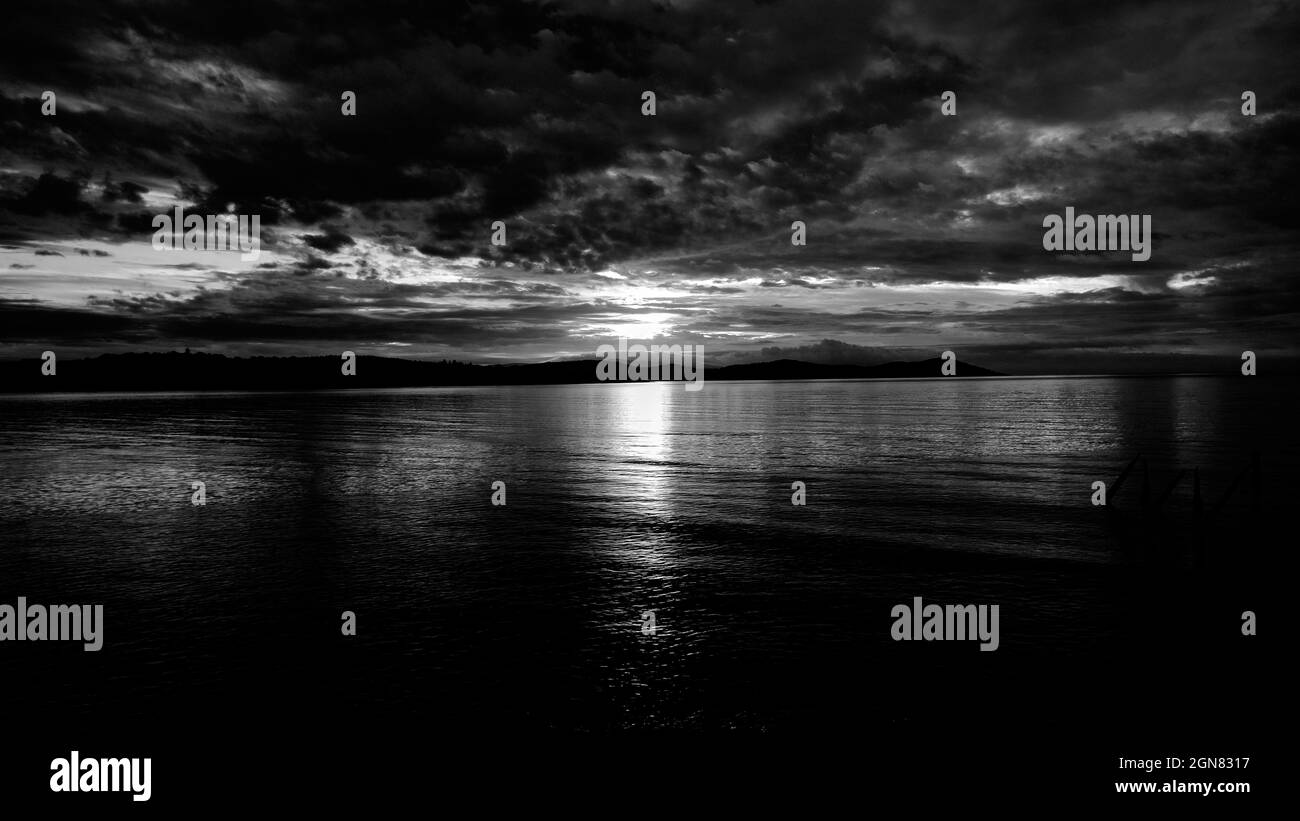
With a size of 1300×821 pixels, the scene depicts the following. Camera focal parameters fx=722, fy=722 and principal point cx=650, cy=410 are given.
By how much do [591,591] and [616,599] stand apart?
128 centimetres

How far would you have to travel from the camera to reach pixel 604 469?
57781 mm

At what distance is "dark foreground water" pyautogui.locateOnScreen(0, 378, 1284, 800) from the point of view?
16203 mm

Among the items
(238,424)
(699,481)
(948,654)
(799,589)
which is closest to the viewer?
(948,654)

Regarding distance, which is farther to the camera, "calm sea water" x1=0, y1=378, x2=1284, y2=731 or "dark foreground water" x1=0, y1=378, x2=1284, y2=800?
"calm sea water" x1=0, y1=378, x2=1284, y2=731

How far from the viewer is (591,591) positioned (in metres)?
24.5

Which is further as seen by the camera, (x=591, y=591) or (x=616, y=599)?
(x=591, y=591)

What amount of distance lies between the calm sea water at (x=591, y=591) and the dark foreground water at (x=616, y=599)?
4.7 inches

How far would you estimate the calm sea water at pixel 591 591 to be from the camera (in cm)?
1672

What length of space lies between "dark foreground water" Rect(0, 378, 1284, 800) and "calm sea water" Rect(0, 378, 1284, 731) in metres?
0.12
